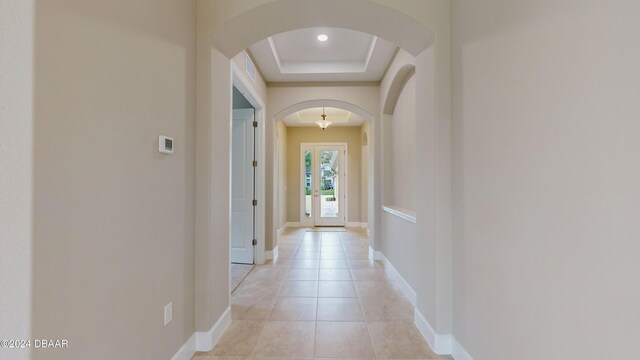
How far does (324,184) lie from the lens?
8.49 m

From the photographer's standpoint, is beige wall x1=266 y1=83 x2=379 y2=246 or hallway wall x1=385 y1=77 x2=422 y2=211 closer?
hallway wall x1=385 y1=77 x2=422 y2=211

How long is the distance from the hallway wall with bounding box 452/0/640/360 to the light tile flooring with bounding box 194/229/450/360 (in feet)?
2.28

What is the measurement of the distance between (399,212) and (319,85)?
241 cm

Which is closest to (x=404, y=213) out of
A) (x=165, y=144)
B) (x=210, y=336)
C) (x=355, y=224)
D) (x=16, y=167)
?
(x=210, y=336)

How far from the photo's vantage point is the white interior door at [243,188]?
4355 mm

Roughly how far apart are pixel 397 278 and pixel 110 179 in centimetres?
323

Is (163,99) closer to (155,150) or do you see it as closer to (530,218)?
(155,150)

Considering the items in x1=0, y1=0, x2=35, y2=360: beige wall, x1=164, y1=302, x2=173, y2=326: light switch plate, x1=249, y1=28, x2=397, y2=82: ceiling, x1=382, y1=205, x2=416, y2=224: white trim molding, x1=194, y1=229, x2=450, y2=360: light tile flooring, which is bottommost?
x1=194, y1=229, x2=450, y2=360: light tile flooring

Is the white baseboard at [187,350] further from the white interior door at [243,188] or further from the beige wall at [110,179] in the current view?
the white interior door at [243,188]

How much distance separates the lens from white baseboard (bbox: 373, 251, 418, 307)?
294 cm

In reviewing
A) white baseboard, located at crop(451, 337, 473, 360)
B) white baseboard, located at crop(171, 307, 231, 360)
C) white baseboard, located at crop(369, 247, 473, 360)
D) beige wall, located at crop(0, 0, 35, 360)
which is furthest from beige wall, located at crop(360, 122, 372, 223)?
beige wall, located at crop(0, 0, 35, 360)

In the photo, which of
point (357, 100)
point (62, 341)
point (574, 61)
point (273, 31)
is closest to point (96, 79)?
point (62, 341)

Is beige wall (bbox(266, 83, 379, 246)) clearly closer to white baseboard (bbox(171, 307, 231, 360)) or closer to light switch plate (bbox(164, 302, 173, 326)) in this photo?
white baseboard (bbox(171, 307, 231, 360))

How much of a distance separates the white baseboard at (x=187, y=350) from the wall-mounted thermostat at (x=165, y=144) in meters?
1.32
